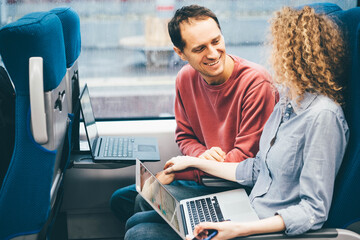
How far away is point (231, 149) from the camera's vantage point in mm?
1904

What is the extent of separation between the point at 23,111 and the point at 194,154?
2.93 feet

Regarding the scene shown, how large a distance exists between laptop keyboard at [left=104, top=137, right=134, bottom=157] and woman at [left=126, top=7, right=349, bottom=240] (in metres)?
0.79

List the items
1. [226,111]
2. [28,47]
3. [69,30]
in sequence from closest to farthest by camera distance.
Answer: [28,47]
[69,30]
[226,111]

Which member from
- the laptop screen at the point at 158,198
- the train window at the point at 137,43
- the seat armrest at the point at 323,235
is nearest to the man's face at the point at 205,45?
the train window at the point at 137,43

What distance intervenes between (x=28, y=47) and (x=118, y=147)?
36.0 inches

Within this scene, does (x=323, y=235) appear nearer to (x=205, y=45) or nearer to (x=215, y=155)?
(x=215, y=155)

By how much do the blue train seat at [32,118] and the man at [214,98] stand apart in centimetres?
53

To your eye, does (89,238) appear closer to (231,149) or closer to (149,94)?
(149,94)

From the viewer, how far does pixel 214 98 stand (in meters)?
1.89

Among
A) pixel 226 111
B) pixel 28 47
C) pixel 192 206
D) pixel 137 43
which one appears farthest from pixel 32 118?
pixel 137 43

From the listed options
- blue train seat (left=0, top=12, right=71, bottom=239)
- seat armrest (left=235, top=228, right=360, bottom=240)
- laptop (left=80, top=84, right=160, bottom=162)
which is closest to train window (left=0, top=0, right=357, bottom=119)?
laptop (left=80, top=84, right=160, bottom=162)

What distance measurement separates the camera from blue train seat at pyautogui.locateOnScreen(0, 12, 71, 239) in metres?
1.19

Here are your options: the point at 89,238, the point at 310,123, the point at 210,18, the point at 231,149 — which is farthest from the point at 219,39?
the point at 89,238

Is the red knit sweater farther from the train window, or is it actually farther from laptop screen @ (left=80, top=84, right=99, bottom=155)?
laptop screen @ (left=80, top=84, right=99, bottom=155)
